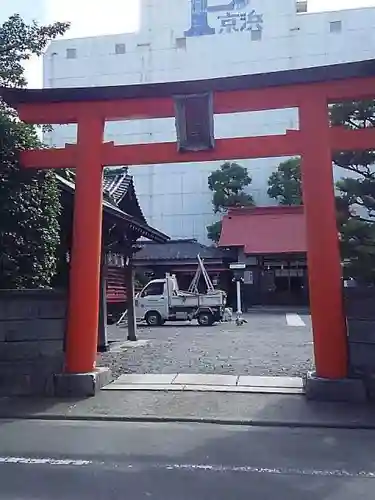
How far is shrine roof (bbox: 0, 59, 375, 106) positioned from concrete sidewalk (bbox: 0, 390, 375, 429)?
455cm

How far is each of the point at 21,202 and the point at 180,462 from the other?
16.1 feet

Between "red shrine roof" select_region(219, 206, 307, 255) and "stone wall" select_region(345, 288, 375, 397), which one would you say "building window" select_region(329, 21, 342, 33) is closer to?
"red shrine roof" select_region(219, 206, 307, 255)

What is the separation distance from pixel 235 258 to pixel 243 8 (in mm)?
27879

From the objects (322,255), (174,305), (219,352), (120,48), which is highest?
(120,48)

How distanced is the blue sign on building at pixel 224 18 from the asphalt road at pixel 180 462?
48.3 meters

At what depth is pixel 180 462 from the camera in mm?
5480

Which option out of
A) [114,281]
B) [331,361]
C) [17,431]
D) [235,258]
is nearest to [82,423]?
[17,431]

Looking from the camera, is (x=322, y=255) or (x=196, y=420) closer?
(x=196, y=420)

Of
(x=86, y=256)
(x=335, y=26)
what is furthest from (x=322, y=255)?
(x=335, y=26)

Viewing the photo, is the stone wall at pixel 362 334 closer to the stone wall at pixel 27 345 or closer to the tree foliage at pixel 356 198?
the tree foliage at pixel 356 198

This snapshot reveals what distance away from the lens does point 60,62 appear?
52.3m

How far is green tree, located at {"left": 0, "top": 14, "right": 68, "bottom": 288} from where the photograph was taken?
8.58 metres

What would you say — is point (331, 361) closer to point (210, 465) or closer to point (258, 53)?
point (210, 465)

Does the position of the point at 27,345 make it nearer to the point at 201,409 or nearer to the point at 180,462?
the point at 201,409
